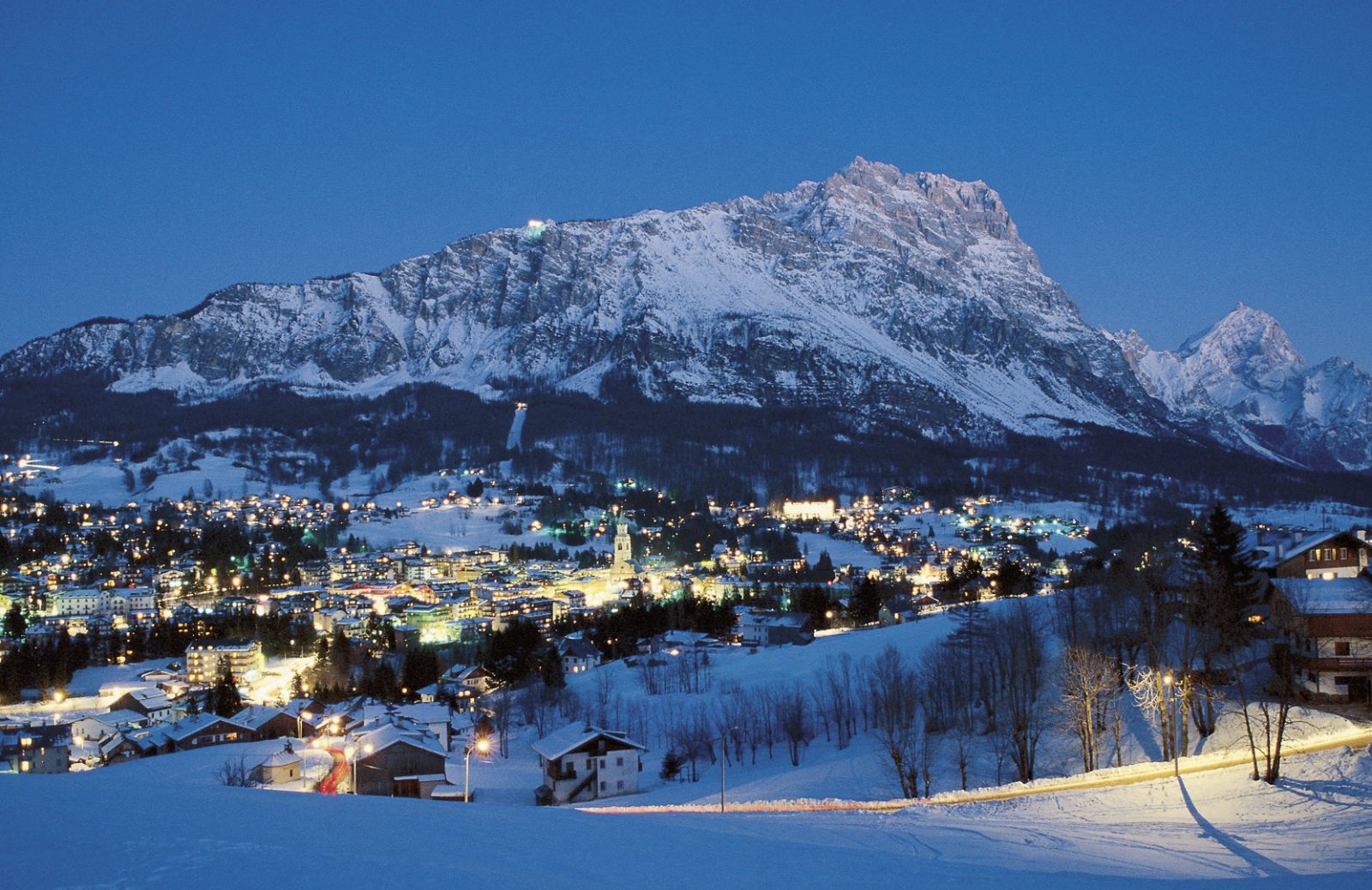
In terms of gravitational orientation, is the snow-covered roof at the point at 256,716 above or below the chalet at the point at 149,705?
above

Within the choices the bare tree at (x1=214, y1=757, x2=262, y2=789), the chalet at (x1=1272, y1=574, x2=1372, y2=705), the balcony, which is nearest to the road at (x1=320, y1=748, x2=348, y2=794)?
the bare tree at (x1=214, y1=757, x2=262, y2=789)

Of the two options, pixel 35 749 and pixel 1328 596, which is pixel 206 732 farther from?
pixel 1328 596

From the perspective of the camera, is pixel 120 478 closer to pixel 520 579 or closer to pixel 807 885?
pixel 520 579

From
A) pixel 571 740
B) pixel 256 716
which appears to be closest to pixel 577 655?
pixel 256 716

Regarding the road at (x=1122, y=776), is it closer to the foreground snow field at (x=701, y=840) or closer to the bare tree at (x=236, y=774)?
the foreground snow field at (x=701, y=840)

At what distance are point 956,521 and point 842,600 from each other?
75.4 metres

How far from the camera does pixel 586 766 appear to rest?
120 feet

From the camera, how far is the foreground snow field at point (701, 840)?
12.7 m

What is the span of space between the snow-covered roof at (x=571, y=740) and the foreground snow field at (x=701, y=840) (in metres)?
14.9

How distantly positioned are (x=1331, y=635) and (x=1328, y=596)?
4.42ft

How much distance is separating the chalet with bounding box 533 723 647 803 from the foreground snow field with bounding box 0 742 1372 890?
14.9 m

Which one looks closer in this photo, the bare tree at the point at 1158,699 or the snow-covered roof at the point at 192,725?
the bare tree at the point at 1158,699

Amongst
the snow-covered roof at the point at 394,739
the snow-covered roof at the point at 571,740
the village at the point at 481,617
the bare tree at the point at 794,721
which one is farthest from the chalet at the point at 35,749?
the bare tree at the point at 794,721

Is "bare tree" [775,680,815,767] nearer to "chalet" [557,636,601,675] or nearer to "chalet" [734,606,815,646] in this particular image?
"chalet" [734,606,815,646]
